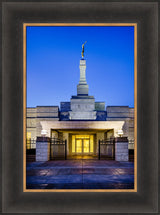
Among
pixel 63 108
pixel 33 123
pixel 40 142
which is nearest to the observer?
pixel 40 142

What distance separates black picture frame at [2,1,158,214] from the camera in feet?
12.3

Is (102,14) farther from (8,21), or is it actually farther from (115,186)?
(115,186)

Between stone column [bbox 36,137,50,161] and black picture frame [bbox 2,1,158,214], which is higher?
black picture frame [bbox 2,1,158,214]

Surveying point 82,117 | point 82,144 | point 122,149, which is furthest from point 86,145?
point 122,149

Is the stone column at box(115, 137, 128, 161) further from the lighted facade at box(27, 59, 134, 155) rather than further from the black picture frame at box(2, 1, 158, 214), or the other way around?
the lighted facade at box(27, 59, 134, 155)

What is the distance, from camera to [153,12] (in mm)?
3945

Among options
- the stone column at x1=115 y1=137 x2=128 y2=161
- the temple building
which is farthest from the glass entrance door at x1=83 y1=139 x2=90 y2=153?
the stone column at x1=115 y1=137 x2=128 y2=161

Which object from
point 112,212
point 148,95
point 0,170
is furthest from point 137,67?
point 0,170

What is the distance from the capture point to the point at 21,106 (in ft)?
13.1

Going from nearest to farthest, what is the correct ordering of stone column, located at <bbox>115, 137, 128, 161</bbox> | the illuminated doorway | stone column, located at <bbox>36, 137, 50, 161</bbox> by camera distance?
stone column, located at <bbox>36, 137, 50, 161</bbox> → stone column, located at <bbox>115, 137, 128, 161</bbox> → the illuminated doorway

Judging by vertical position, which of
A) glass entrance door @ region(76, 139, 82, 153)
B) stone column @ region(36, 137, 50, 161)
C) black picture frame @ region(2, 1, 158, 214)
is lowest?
glass entrance door @ region(76, 139, 82, 153)

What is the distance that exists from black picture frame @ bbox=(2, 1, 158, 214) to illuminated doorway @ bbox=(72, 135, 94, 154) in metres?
26.1

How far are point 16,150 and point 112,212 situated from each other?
93.7 inches

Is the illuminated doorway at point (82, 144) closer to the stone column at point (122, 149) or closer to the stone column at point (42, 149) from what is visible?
the stone column at point (122, 149)
